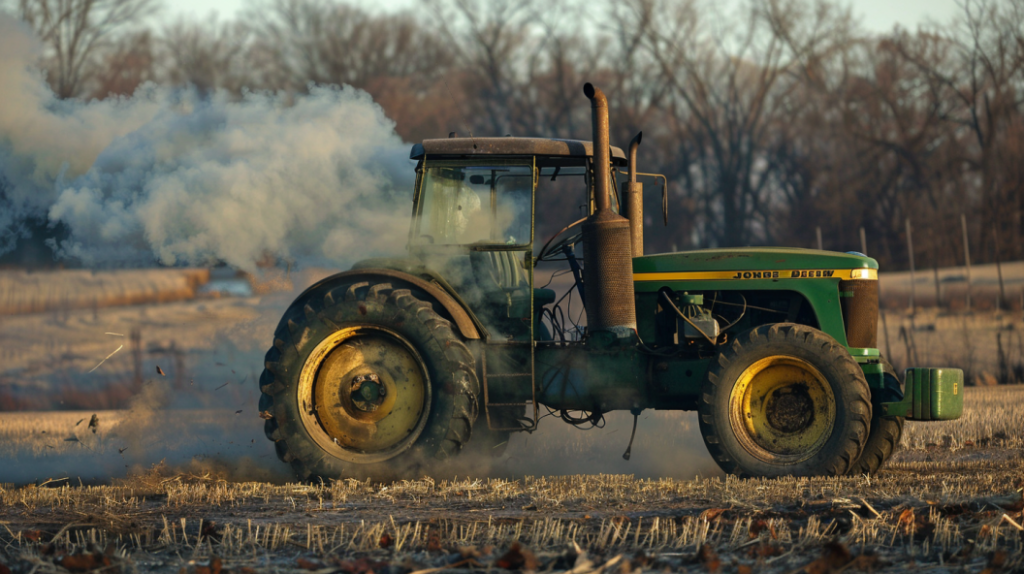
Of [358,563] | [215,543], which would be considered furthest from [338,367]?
[358,563]

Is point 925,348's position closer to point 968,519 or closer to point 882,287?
point 882,287

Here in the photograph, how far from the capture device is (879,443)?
7.59 metres

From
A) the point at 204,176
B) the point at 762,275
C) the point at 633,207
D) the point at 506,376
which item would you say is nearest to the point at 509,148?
the point at 633,207

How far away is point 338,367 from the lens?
784cm

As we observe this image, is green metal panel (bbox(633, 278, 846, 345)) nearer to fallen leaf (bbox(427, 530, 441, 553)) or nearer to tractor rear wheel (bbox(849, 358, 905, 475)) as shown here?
tractor rear wheel (bbox(849, 358, 905, 475))

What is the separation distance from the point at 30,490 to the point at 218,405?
4.35 metres

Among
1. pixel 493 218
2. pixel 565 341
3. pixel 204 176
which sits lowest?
Result: pixel 565 341

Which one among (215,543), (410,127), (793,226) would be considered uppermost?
(410,127)

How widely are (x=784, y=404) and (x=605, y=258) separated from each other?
1666 millimetres

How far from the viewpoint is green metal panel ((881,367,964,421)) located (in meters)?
7.27

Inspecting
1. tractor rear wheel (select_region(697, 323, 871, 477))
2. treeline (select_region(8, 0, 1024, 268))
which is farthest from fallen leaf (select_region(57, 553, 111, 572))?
treeline (select_region(8, 0, 1024, 268))

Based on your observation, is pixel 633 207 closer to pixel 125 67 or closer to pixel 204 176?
pixel 204 176

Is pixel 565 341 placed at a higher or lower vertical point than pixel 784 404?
higher

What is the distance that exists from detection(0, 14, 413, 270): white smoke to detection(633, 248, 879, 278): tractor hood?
2448 millimetres
